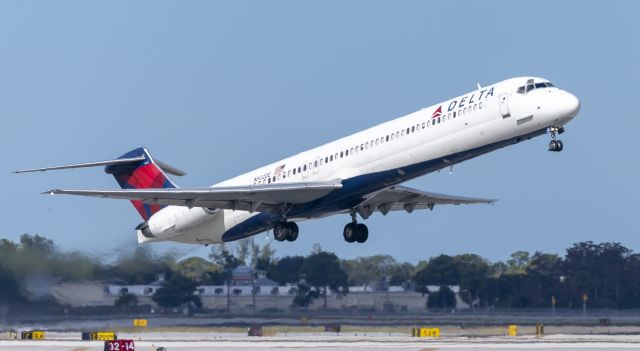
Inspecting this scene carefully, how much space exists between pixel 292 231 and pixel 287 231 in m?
0.20

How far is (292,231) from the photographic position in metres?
52.8

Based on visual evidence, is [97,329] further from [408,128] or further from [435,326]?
[408,128]

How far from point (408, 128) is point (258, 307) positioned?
22.9 meters

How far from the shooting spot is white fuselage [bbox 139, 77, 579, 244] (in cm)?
4541

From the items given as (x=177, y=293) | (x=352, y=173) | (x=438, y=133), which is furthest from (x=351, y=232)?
(x=177, y=293)

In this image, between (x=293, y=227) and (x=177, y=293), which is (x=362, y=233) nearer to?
(x=293, y=227)

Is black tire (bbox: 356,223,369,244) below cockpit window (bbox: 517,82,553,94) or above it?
below

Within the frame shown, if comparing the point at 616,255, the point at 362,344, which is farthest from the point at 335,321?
the point at 616,255

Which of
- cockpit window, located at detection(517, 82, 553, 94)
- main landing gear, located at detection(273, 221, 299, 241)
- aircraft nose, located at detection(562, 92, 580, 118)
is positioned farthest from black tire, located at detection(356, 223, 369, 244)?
aircraft nose, located at detection(562, 92, 580, 118)

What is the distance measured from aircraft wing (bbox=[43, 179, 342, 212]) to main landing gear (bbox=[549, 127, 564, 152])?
28.1ft

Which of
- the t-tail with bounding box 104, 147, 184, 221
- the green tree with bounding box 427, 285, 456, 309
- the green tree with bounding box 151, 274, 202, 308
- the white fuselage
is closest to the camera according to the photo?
the white fuselage

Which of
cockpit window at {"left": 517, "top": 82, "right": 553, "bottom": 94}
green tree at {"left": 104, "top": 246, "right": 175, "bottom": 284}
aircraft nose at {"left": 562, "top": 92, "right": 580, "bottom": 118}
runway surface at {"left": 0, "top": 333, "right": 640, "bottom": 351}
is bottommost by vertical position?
runway surface at {"left": 0, "top": 333, "right": 640, "bottom": 351}

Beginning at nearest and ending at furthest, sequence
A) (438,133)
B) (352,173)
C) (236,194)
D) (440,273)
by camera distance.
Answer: (438,133)
(352,173)
(236,194)
(440,273)

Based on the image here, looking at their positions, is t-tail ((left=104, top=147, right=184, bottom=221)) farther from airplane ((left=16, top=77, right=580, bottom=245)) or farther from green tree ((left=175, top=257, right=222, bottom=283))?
green tree ((left=175, top=257, right=222, bottom=283))
